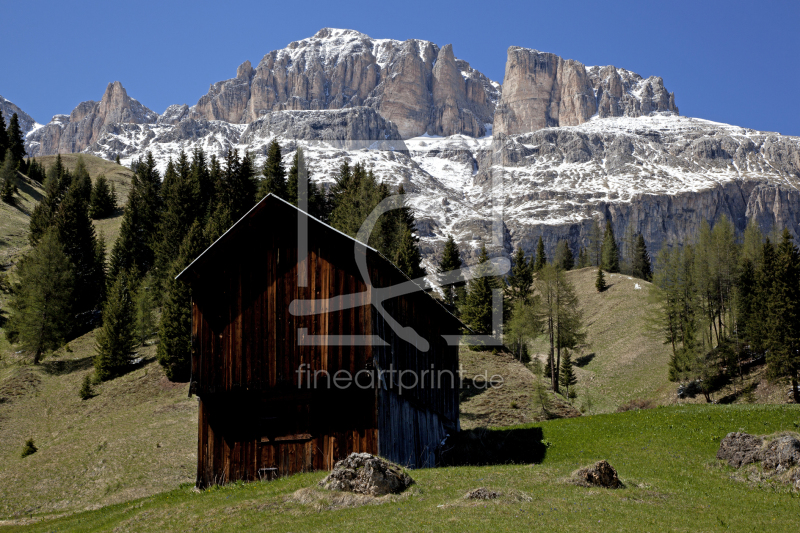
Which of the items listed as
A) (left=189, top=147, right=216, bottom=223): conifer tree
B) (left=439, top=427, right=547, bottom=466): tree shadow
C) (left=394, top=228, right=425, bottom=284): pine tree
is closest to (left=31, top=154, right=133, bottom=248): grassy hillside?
(left=189, top=147, right=216, bottom=223): conifer tree

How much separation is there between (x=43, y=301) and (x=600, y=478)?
5829cm

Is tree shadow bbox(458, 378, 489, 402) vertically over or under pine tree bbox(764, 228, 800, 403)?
under

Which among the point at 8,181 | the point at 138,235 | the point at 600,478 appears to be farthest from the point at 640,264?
the point at 8,181

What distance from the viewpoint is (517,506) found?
52.0 ft

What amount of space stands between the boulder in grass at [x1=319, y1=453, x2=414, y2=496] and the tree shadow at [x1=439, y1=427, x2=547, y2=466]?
1290 cm

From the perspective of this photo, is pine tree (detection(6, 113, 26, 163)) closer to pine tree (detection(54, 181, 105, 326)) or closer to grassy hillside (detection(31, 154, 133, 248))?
grassy hillside (detection(31, 154, 133, 248))

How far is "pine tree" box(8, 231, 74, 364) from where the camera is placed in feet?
189

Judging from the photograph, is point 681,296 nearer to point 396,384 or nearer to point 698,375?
point 698,375

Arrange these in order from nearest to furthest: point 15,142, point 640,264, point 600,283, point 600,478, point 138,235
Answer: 1. point 600,478
2. point 138,235
3. point 600,283
4. point 15,142
5. point 640,264

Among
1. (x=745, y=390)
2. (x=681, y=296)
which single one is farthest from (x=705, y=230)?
(x=745, y=390)

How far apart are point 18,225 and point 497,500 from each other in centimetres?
9093

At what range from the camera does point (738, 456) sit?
2355 centimetres

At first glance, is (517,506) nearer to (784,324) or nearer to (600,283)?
(784,324)

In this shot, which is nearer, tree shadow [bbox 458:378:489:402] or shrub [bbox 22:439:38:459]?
shrub [bbox 22:439:38:459]
